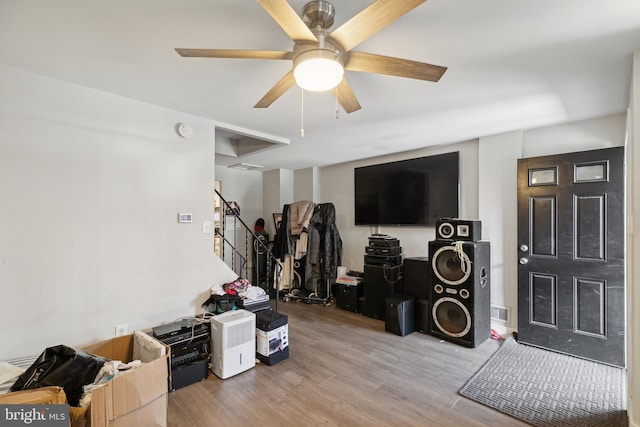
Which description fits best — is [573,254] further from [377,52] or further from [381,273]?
[377,52]

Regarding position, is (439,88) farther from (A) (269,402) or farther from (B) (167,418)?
(B) (167,418)

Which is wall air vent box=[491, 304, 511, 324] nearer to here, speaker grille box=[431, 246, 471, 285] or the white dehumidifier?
speaker grille box=[431, 246, 471, 285]

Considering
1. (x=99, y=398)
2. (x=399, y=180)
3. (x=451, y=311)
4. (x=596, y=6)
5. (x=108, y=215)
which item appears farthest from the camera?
(x=399, y=180)

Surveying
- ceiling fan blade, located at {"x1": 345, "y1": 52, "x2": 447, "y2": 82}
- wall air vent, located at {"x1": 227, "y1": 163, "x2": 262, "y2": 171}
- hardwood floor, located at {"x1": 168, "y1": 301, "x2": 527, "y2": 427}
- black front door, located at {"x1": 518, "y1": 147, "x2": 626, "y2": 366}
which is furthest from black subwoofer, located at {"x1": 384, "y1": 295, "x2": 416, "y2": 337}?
wall air vent, located at {"x1": 227, "y1": 163, "x2": 262, "y2": 171}

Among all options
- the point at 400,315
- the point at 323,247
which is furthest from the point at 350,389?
the point at 323,247

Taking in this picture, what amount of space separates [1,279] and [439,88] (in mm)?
3216

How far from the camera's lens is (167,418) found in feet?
6.12

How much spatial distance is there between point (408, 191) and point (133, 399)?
3557 mm

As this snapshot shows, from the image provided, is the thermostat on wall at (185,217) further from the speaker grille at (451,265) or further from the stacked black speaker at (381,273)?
the speaker grille at (451,265)

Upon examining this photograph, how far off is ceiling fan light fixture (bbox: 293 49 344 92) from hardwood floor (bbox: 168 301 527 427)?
6.54ft

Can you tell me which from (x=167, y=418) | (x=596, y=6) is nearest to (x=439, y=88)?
(x=596, y=6)

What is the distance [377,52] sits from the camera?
66.0 inches

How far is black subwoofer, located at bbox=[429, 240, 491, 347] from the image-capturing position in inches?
113

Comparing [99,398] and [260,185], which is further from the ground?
[260,185]
